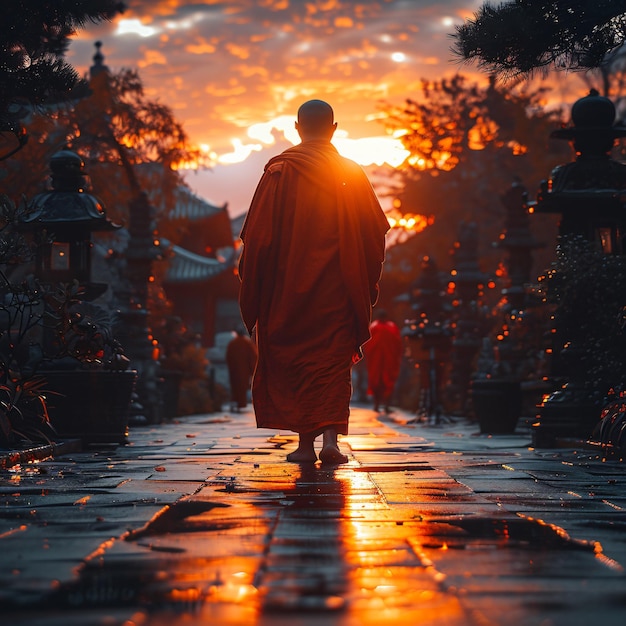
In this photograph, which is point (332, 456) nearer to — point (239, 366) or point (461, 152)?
point (239, 366)

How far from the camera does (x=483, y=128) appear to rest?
142 ft

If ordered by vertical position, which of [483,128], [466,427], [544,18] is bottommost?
[466,427]

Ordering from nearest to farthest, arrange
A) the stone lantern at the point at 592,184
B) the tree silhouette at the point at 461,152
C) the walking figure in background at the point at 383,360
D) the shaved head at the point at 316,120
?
the shaved head at the point at 316,120
the stone lantern at the point at 592,184
the walking figure in background at the point at 383,360
the tree silhouette at the point at 461,152

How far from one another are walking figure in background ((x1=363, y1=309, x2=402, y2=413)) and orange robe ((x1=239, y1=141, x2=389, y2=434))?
15160 mm

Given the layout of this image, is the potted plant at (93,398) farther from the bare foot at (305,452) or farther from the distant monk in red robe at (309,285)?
the bare foot at (305,452)

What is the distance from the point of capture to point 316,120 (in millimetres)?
8445

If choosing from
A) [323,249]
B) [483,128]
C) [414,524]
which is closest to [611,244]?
[323,249]

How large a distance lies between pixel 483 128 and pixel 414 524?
39.8 metres

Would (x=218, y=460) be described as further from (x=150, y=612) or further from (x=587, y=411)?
(x=150, y=612)

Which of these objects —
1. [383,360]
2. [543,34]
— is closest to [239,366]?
[383,360]

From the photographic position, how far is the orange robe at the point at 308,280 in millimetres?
7887

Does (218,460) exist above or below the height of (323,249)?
below

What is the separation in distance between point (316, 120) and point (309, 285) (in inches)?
47.8

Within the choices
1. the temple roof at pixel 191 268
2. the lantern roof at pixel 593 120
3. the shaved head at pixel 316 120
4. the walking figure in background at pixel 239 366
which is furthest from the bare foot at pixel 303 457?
the temple roof at pixel 191 268
